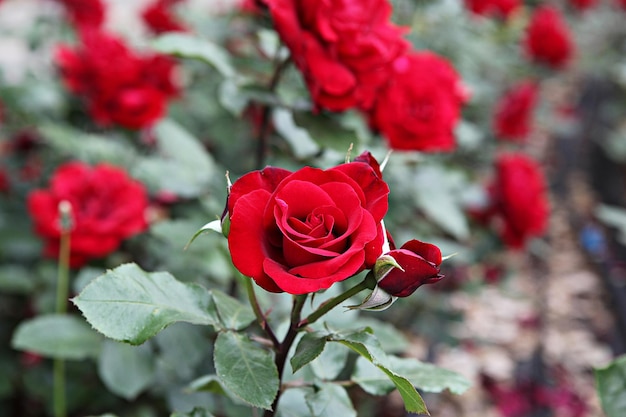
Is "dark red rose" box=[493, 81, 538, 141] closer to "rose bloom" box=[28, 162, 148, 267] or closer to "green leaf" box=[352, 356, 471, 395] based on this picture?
"rose bloom" box=[28, 162, 148, 267]

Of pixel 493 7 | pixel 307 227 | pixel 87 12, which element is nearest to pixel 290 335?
pixel 307 227

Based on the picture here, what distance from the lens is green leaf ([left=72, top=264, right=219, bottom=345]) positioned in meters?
0.60

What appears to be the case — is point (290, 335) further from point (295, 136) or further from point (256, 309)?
point (295, 136)

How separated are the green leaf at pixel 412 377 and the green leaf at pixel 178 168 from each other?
633mm

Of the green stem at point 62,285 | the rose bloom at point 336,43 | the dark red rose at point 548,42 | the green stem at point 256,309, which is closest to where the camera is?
the green stem at point 256,309

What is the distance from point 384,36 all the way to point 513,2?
2.11 m

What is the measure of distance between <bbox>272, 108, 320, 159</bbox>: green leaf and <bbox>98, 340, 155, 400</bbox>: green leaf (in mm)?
443

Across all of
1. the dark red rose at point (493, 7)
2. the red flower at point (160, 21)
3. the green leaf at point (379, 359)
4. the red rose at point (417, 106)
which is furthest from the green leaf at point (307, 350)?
the dark red rose at point (493, 7)

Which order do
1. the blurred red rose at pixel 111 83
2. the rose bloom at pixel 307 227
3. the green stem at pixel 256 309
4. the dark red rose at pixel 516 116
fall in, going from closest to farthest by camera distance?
the rose bloom at pixel 307 227, the green stem at pixel 256 309, the blurred red rose at pixel 111 83, the dark red rose at pixel 516 116

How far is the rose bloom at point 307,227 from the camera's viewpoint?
1.80 feet

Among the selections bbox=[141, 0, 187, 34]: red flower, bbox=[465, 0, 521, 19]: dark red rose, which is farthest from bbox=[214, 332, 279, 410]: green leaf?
bbox=[465, 0, 521, 19]: dark red rose

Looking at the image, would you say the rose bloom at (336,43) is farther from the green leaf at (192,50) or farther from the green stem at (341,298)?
the green stem at (341,298)

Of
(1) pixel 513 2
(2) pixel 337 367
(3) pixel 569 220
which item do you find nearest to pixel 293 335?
(2) pixel 337 367

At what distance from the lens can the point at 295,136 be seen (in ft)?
3.93
